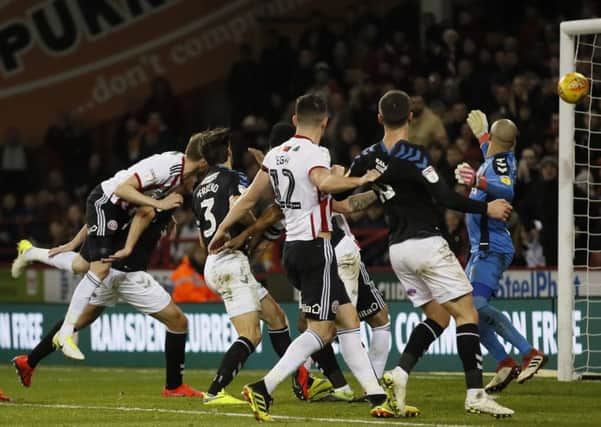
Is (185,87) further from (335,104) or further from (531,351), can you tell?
(531,351)

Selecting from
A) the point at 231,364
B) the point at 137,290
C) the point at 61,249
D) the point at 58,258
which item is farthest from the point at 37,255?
the point at 231,364

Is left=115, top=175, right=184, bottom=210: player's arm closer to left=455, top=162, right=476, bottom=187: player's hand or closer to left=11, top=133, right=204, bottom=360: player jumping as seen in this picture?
left=11, top=133, right=204, bottom=360: player jumping

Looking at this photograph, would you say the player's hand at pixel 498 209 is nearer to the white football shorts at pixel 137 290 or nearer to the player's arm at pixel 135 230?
the player's arm at pixel 135 230

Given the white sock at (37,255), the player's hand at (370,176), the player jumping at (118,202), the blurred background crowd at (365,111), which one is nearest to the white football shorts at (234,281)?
the player jumping at (118,202)

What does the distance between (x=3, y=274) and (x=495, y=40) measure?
8.80m

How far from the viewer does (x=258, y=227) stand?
35.9 feet

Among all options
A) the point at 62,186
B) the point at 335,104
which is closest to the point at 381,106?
the point at 335,104

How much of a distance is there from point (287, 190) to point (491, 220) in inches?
112

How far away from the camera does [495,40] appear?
2180cm

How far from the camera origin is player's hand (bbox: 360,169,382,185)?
32.1 feet

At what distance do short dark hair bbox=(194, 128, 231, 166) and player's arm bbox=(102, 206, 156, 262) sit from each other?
101 cm

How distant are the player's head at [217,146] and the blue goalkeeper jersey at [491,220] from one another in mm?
2193

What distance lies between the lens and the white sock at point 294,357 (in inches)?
380

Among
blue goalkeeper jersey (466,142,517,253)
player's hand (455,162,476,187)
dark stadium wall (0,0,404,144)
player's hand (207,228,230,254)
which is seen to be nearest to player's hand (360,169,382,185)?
player's hand (455,162,476,187)
